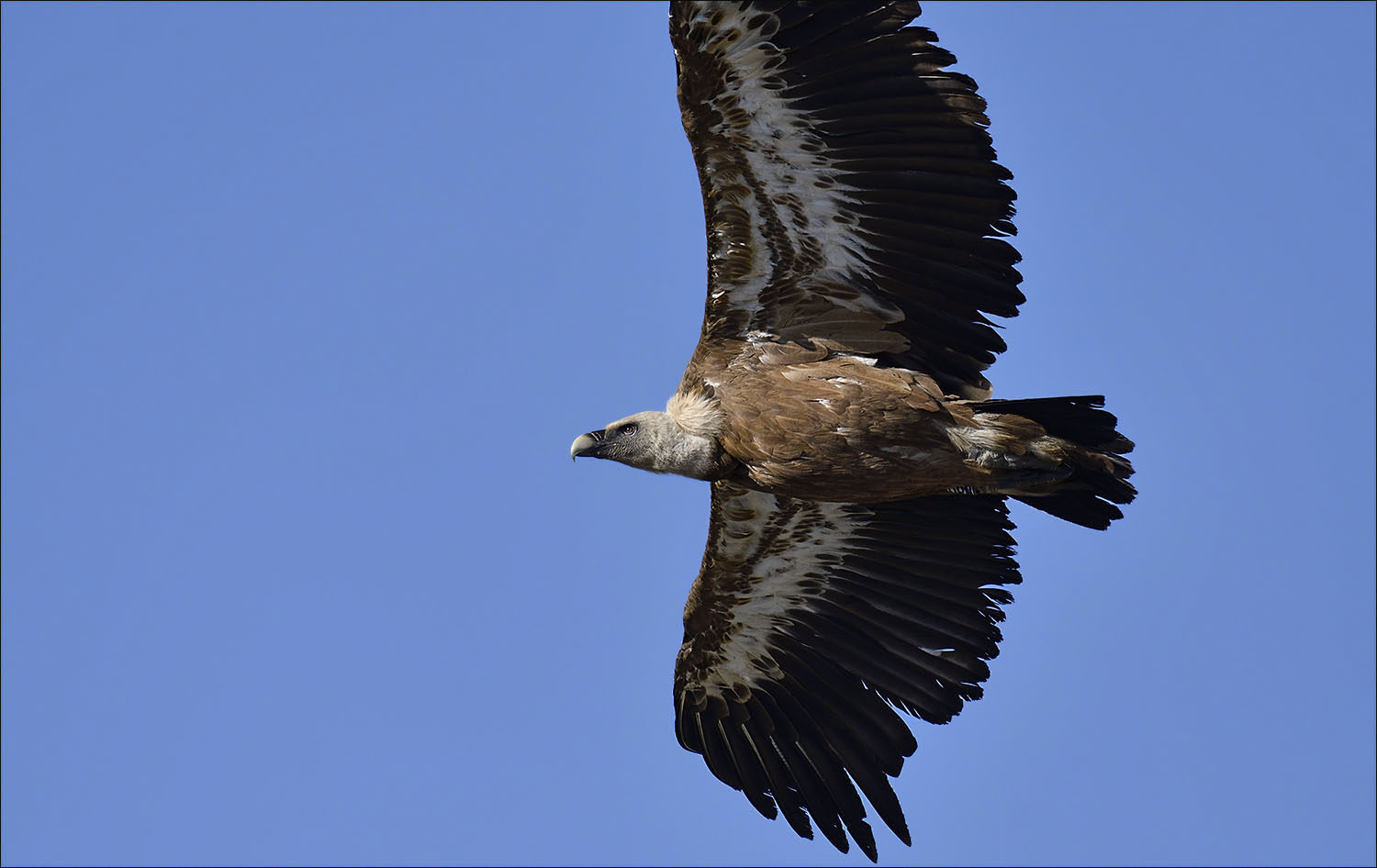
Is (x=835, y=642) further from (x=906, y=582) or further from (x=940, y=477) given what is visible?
(x=940, y=477)

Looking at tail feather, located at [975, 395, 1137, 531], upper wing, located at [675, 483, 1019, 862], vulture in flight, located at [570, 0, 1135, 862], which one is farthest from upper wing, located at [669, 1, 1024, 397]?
upper wing, located at [675, 483, 1019, 862]

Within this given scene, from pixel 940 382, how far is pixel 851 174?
1606mm

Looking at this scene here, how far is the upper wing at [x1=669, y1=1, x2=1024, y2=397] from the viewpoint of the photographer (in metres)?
11.1

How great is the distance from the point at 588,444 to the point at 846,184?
278 centimetres

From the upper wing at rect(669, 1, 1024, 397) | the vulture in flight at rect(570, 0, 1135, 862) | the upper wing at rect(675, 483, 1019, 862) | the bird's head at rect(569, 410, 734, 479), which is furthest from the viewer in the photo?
the upper wing at rect(675, 483, 1019, 862)

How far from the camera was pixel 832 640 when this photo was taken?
13.7 metres

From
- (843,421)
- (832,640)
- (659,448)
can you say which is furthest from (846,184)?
(832,640)

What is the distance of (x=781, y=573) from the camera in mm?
13703

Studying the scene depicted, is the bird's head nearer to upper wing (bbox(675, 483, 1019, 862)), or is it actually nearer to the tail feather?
upper wing (bbox(675, 483, 1019, 862))

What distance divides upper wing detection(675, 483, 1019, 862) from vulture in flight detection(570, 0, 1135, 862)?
2 cm

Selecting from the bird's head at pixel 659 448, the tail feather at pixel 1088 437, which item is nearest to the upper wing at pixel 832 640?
the bird's head at pixel 659 448

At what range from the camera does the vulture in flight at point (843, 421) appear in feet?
37.0

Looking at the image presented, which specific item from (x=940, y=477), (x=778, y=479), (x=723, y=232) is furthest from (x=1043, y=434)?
(x=723, y=232)

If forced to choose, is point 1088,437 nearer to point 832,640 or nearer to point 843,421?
point 843,421
